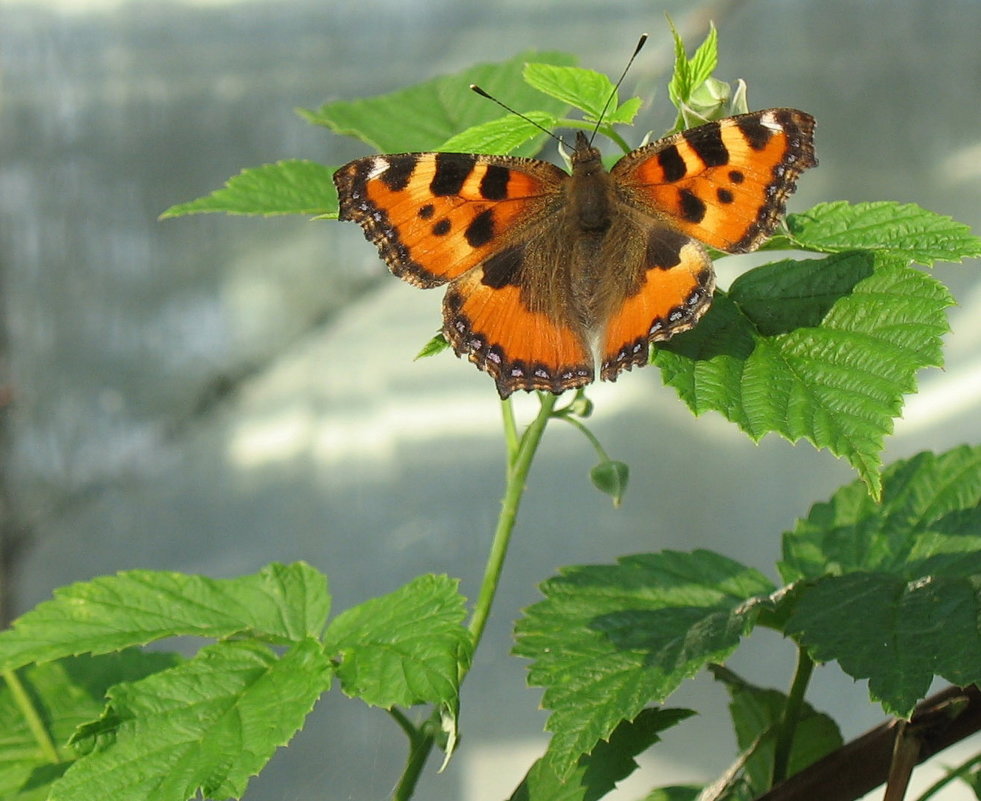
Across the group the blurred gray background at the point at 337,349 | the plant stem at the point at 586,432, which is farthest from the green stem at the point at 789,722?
the blurred gray background at the point at 337,349

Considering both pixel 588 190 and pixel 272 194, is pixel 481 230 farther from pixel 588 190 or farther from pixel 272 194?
pixel 272 194

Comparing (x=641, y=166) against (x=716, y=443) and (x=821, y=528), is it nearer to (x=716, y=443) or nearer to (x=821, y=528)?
(x=821, y=528)

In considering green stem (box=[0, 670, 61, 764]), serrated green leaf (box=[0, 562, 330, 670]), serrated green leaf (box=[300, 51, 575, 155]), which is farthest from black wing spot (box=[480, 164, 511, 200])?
green stem (box=[0, 670, 61, 764])

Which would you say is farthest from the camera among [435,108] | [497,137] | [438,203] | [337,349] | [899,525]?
[337,349]

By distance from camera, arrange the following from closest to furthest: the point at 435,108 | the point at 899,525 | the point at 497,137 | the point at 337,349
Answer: the point at 497,137 < the point at 899,525 < the point at 435,108 < the point at 337,349

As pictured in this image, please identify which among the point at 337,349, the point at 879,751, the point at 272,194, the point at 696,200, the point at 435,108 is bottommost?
the point at 879,751

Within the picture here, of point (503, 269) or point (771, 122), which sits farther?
point (503, 269)

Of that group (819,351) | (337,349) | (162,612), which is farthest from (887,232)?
(337,349)

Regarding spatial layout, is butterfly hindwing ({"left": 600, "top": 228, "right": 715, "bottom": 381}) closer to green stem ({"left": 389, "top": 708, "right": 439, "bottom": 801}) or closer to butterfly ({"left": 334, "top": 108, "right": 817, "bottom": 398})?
butterfly ({"left": 334, "top": 108, "right": 817, "bottom": 398})

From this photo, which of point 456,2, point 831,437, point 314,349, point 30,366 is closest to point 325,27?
point 456,2
